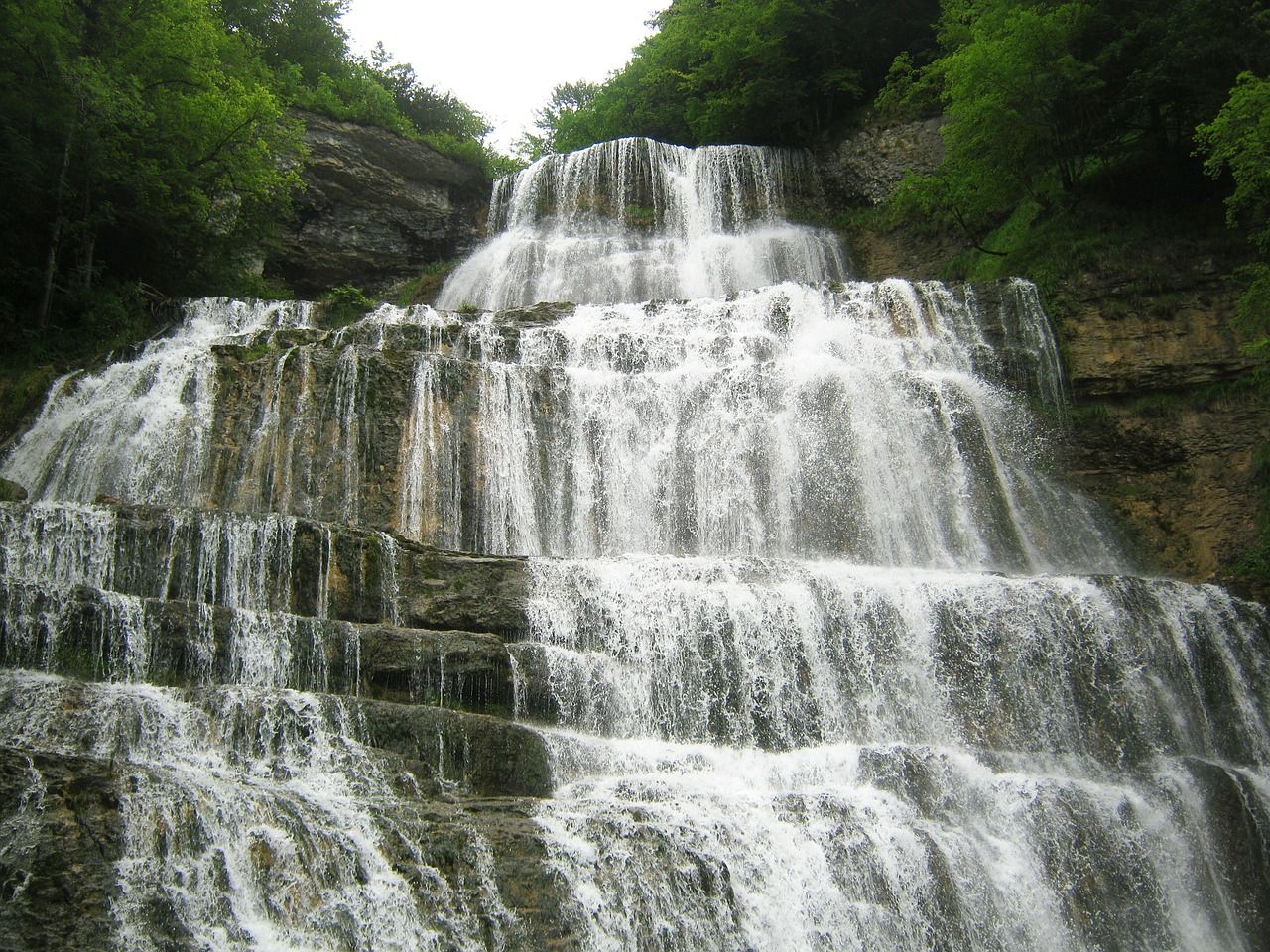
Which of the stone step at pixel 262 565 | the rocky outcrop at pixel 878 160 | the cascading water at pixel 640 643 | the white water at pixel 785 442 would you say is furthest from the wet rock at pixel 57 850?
the rocky outcrop at pixel 878 160

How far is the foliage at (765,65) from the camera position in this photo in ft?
85.2

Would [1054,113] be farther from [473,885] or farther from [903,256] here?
[473,885]

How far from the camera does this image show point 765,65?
86.0 feet

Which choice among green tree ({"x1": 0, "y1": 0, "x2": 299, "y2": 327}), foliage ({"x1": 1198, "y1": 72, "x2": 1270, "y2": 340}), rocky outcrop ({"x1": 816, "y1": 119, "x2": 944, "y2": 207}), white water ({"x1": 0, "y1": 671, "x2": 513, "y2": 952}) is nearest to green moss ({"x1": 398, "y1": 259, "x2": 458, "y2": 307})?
green tree ({"x1": 0, "y1": 0, "x2": 299, "y2": 327})

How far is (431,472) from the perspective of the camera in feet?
46.6

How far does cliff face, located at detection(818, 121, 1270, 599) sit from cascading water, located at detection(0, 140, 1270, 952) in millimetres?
697

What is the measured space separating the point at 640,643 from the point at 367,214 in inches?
730

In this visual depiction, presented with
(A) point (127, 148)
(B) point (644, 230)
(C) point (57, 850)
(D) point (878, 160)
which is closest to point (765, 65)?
(D) point (878, 160)

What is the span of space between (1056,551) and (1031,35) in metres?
9.28

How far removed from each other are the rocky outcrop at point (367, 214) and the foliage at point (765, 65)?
7203 mm

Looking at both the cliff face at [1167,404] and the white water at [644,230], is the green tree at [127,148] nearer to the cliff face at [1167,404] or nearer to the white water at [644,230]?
the white water at [644,230]

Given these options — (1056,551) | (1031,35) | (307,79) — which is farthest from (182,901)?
(307,79)

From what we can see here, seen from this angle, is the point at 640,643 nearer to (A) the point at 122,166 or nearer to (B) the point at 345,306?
(B) the point at 345,306

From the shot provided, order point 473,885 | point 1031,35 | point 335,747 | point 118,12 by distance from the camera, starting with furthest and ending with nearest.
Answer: point 118,12 < point 1031,35 < point 335,747 < point 473,885
